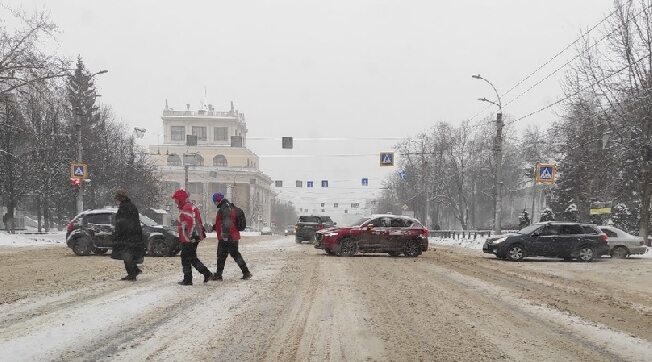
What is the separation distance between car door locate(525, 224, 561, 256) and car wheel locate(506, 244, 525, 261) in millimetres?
214

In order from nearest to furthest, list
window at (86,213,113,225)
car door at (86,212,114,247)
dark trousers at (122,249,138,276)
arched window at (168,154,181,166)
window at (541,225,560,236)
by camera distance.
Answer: dark trousers at (122,249,138,276), car door at (86,212,114,247), window at (86,213,113,225), window at (541,225,560,236), arched window at (168,154,181,166)

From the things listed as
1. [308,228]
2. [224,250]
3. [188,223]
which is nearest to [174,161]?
[308,228]

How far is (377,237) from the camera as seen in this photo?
67.3ft

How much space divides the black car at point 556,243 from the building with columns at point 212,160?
77.0 m

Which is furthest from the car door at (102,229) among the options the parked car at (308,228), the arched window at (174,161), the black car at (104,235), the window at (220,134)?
the window at (220,134)

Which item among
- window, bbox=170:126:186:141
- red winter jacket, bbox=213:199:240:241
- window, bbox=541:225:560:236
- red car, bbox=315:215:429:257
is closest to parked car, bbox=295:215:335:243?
red car, bbox=315:215:429:257

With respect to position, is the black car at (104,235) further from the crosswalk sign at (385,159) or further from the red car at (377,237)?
the crosswalk sign at (385,159)

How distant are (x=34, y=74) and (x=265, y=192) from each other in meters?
92.1

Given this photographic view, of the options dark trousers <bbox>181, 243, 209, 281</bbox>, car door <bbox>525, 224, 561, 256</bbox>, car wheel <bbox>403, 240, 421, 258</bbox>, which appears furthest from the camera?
car wheel <bbox>403, 240, 421, 258</bbox>

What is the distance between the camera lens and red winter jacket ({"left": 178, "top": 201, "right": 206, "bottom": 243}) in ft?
35.7

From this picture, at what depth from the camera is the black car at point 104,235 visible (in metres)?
19.4

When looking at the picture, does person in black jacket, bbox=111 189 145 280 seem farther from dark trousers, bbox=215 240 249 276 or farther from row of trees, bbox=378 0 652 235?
row of trees, bbox=378 0 652 235

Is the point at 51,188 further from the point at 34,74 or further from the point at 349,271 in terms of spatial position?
the point at 349,271

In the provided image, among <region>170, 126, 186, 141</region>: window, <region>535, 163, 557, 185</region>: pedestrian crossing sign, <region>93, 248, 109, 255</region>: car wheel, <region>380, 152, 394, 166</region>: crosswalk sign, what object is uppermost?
<region>170, 126, 186, 141</region>: window
